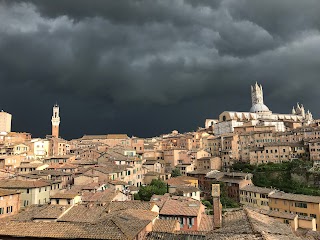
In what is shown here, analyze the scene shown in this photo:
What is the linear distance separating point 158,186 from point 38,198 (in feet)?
71.3

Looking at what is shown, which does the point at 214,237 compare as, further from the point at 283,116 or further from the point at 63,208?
the point at 283,116

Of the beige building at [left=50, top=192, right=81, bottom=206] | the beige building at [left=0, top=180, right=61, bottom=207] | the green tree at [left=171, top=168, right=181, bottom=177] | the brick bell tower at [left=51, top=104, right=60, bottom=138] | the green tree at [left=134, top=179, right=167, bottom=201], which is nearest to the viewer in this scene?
the beige building at [left=50, top=192, right=81, bottom=206]

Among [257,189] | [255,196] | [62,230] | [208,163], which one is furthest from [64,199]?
[208,163]

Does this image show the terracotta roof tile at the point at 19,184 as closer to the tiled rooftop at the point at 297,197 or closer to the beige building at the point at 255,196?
the beige building at the point at 255,196

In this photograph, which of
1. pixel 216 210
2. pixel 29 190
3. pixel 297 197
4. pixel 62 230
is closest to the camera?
pixel 62 230

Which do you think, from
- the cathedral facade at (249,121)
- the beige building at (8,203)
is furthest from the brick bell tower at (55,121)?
the beige building at (8,203)

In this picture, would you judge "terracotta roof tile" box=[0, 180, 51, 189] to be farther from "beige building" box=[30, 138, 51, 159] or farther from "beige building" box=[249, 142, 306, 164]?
"beige building" box=[249, 142, 306, 164]

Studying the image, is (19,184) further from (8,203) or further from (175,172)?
(175,172)

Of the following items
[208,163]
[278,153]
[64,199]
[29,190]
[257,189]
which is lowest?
[257,189]

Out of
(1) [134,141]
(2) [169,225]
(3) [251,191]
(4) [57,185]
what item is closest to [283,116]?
(1) [134,141]

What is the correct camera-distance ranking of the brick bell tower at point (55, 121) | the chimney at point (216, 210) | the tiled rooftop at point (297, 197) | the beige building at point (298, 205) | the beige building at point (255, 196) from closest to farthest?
1. the chimney at point (216, 210)
2. the beige building at point (298, 205)
3. the tiled rooftop at point (297, 197)
4. the beige building at point (255, 196)
5. the brick bell tower at point (55, 121)

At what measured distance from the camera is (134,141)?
10544 centimetres

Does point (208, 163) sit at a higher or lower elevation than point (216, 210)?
higher

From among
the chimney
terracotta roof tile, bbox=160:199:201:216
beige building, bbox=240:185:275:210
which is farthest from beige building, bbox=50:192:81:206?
beige building, bbox=240:185:275:210
